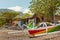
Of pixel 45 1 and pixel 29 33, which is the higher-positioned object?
pixel 45 1

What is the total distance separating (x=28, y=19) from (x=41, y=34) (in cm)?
3258

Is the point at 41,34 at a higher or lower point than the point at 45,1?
lower

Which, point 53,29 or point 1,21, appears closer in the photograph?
point 53,29

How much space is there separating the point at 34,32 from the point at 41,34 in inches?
28.5

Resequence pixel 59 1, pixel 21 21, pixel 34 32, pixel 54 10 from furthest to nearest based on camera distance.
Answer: pixel 21 21
pixel 54 10
pixel 59 1
pixel 34 32

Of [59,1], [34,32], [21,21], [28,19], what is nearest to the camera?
[34,32]

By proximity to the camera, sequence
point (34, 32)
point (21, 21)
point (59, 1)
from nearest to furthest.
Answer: point (34, 32), point (59, 1), point (21, 21)

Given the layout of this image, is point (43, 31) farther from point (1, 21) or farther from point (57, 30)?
point (1, 21)

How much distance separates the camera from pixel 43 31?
1791 centimetres

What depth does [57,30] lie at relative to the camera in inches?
728

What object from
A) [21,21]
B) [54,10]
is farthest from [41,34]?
[21,21]

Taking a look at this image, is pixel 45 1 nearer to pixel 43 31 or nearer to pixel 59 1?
pixel 59 1

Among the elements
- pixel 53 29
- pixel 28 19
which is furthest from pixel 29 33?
pixel 28 19

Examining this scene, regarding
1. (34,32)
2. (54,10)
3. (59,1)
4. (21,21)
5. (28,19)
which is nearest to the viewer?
(34,32)
